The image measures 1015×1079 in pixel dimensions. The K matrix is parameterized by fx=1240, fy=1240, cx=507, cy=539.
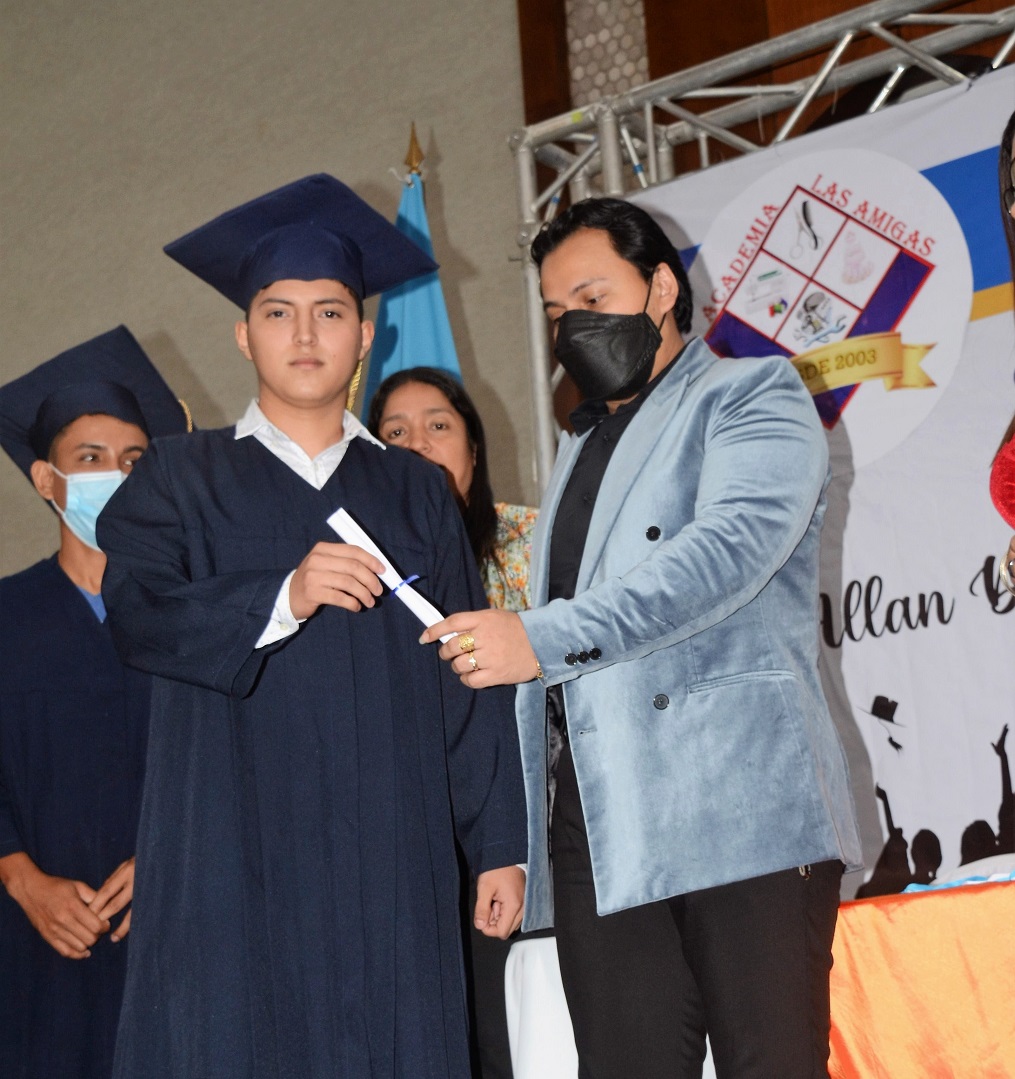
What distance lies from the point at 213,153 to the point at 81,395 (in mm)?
Answer: 3669

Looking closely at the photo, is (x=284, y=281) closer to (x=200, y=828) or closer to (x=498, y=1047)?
(x=200, y=828)

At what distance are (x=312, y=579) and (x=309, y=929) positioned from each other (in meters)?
0.47

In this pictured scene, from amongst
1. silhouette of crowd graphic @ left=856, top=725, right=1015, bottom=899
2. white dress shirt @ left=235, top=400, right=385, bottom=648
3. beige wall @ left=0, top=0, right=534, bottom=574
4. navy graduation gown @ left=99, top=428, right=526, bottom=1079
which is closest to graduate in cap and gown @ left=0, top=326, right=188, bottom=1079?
navy graduation gown @ left=99, top=428, right=526, bottom=1079

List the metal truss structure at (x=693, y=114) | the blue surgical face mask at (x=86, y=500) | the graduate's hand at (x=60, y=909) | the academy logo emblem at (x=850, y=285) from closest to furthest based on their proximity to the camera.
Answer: the graduate's hand at (x=60, y=909)
the blue surgical face mask at (x=86, y=500)
the academy logo emblem at (x=850, y=285)
the metal truss structure at (x=693, y=114)

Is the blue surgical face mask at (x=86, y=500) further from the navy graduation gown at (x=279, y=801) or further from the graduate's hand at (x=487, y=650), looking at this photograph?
the graduate's hand at (x=487, y=650)

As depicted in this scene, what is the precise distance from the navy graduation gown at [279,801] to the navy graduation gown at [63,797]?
684mm

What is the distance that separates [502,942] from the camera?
2498 millimetres

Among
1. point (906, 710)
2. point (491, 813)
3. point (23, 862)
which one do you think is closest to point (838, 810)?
point (491, 813)

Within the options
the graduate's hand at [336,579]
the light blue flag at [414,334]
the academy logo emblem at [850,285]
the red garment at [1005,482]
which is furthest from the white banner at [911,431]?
the graduate's hand at [336,579]

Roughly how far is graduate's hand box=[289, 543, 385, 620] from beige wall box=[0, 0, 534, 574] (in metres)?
3.49

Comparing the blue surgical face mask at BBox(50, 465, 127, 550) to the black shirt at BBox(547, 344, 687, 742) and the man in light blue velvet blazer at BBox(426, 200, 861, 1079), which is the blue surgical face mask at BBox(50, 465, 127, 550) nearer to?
the black shirt at BBox(547, 344, 687, 742)

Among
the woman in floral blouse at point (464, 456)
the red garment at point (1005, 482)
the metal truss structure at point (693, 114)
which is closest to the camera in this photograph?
the red garment at point (1005, 482)

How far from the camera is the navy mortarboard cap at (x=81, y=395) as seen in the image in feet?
9.00

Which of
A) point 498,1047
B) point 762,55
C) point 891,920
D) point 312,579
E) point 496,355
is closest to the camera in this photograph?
point 312,579
